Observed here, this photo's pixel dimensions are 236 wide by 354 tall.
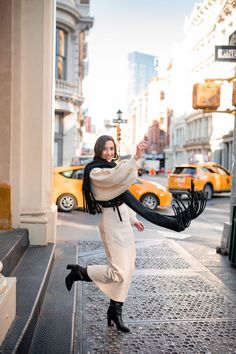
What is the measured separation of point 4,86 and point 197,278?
4.06m

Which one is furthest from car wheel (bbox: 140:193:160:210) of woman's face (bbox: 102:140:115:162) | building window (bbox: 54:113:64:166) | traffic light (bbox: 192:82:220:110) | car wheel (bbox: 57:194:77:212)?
building window (bbox: 54:113:64:166)

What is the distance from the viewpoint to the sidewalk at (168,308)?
383cm

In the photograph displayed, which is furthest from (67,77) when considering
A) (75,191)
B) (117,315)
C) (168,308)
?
(117,315)

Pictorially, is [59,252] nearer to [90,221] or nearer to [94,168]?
[94,168]

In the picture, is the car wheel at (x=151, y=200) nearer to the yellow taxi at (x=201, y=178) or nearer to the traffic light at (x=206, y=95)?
the yellow taxi at (x=201, y=178)

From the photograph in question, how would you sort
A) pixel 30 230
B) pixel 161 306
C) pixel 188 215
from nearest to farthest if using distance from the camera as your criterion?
pixel 188 215
pixel 161 306
pixel 30 230

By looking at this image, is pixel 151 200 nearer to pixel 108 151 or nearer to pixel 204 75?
pixel 108 151

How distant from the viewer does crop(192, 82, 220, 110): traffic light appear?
7.32 m

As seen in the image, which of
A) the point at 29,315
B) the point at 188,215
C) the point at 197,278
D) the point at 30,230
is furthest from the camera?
the point at 30,230

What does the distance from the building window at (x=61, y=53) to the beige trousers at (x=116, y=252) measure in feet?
77.0

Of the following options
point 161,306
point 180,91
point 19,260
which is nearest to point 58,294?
point 19,260

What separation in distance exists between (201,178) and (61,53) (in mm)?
12863

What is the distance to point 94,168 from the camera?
388 cm

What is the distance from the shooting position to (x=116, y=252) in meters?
3.82
